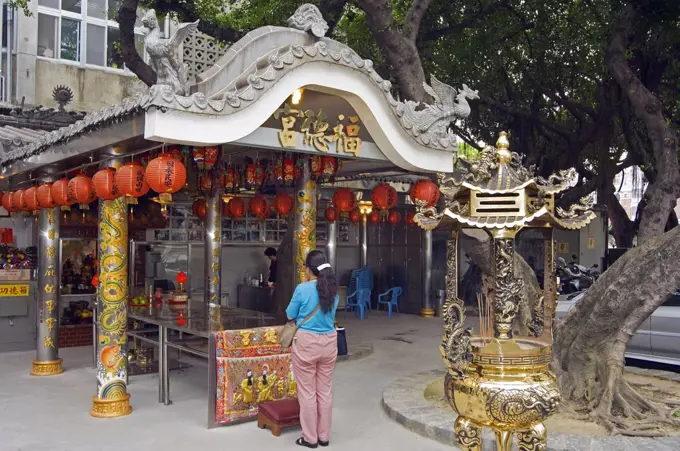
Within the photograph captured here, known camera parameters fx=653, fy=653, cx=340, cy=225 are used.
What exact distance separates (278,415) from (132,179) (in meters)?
2.45

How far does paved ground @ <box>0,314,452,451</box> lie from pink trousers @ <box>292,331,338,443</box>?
224 millimetres

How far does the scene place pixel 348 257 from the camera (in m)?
14.9

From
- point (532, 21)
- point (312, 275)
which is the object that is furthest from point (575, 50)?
point (312, 275)

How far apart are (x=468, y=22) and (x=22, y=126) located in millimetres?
7399

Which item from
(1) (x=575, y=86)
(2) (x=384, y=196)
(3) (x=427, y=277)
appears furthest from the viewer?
(3) (x=427, y=277)

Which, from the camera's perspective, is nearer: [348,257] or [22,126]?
[22,126]

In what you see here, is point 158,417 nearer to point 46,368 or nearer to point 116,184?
point 116,184

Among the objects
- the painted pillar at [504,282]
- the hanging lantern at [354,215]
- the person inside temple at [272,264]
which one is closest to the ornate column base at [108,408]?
the painted pillar at [504,282]

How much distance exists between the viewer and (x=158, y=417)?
20.5ft

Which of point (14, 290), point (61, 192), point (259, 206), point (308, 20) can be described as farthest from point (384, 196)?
point (14, 290)

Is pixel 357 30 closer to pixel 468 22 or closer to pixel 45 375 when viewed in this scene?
pixel 468 22

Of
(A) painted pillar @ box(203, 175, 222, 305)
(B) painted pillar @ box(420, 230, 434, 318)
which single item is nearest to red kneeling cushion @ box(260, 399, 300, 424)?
(A) painted pillar @ box(203, 175, 222, 305)

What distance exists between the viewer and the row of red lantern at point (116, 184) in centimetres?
548

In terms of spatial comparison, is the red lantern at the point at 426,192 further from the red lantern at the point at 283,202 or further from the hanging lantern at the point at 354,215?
the hanging lantern at the point at 354,215
